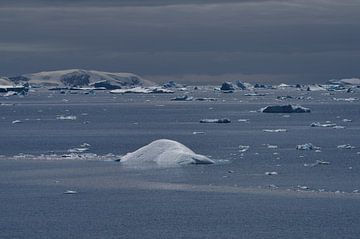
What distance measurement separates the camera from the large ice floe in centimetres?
5678

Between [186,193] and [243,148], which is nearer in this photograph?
[186,193]

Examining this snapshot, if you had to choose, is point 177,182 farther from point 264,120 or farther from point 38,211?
point 264,120

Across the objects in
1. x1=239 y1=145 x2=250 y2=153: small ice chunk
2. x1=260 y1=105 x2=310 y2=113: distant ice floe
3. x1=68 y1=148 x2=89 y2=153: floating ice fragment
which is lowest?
x1=68 y1=148 x2=89 y2=153: floating ice fragment

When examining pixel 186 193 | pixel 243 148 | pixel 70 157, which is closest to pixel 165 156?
pixel 70 157

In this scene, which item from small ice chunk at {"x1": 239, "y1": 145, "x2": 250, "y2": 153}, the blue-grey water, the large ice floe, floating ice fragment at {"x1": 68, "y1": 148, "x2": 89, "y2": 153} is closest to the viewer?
the blue-grey water

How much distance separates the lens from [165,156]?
57656 millimetres

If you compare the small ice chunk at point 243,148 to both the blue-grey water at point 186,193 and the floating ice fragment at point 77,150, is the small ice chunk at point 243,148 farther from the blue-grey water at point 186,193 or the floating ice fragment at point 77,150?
the floating ice fragment at point 77,150

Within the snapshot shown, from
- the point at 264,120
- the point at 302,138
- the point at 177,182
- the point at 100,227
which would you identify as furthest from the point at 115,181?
the point at 264,120

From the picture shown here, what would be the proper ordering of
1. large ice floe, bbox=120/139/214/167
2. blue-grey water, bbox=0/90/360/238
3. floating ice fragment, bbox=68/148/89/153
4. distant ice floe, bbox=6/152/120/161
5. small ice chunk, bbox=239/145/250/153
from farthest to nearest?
floating ice fragment, bbox=68/148/89/153
small ice chunk, bbox=239/145/250/153
distant ice floe, bbox=6/152/120/161
large ice floe, bbox=120/139/214/167
blue-grey water, bbox=0/90/360/238

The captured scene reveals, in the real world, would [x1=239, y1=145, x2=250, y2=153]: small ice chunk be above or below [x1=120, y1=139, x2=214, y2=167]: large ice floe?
below

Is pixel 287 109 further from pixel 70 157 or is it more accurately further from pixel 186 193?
pixel 186 193

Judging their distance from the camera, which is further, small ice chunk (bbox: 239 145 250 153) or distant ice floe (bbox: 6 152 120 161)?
small ice chunk (bbox: 239 145 250 153)

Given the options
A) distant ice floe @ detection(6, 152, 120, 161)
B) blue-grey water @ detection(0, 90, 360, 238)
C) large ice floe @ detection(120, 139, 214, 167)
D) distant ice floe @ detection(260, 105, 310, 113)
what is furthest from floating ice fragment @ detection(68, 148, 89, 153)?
distant ice floe @ detection(260, 105, 310, 113)

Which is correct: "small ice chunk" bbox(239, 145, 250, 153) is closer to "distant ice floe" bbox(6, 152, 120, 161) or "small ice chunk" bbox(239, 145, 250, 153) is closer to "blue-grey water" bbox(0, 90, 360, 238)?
"blue-grey water" bbox(0, 90, 360, 238)
